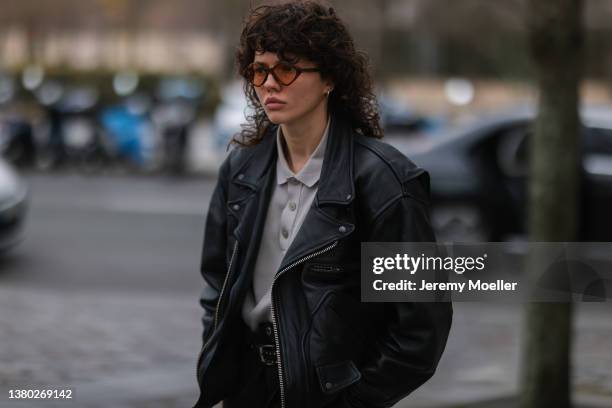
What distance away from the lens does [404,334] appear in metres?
2.73

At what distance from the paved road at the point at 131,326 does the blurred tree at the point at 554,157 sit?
58 cm

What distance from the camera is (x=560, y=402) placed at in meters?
5.39

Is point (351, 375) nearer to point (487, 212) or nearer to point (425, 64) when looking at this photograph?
point (487, 212)

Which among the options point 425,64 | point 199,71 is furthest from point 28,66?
point 425,64

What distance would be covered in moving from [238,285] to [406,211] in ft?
1.54

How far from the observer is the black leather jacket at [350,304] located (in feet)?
8.91

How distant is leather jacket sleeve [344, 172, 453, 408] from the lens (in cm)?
271

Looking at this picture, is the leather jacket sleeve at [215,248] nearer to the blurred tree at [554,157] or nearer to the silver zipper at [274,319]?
the silver zipper at [274,319]

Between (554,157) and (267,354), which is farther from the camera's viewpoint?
(554,157)

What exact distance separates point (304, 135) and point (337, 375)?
24.1 inches

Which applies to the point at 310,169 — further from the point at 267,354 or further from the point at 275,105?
the point at 267,354

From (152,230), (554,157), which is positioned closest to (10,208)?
(152,230)

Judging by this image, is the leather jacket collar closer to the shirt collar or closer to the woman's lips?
the shirt collar

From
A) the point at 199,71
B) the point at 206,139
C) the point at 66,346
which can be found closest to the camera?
the point at 66,346
